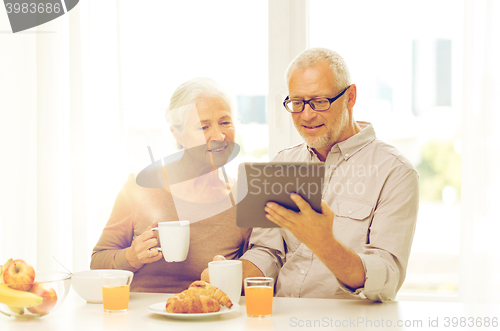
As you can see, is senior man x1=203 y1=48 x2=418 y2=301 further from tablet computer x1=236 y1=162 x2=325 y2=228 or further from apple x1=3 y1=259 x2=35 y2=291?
apple x1=3 y1=259 x2=35 y2=291

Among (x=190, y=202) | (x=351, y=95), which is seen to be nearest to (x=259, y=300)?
(x=190, y=202)

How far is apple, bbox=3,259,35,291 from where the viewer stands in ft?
3.22

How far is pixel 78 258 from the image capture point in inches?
87.8

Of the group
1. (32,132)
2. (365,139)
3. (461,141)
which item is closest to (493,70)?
(461,141)

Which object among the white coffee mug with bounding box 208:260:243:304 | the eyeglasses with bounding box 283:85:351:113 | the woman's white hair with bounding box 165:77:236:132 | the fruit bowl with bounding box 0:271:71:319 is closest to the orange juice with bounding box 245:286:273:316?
the white coffee mug with bounding box 208:260:243:304

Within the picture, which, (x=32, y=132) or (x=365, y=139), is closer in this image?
(x=365, y=139)

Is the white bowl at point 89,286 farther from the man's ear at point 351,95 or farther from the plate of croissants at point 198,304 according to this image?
the man's ear at point 351,95

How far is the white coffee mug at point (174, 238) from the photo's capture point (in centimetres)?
125

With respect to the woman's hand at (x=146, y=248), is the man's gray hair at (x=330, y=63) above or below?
above

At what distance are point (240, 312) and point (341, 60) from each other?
3.17 ft

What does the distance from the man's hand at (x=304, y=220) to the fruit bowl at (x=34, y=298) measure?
1.63 feet

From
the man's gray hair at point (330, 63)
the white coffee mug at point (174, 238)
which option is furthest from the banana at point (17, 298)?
the man's gray hair at point (330, 63)

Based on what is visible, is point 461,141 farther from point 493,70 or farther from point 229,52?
point 229,52

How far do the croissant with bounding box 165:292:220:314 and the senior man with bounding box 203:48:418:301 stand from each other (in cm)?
27
